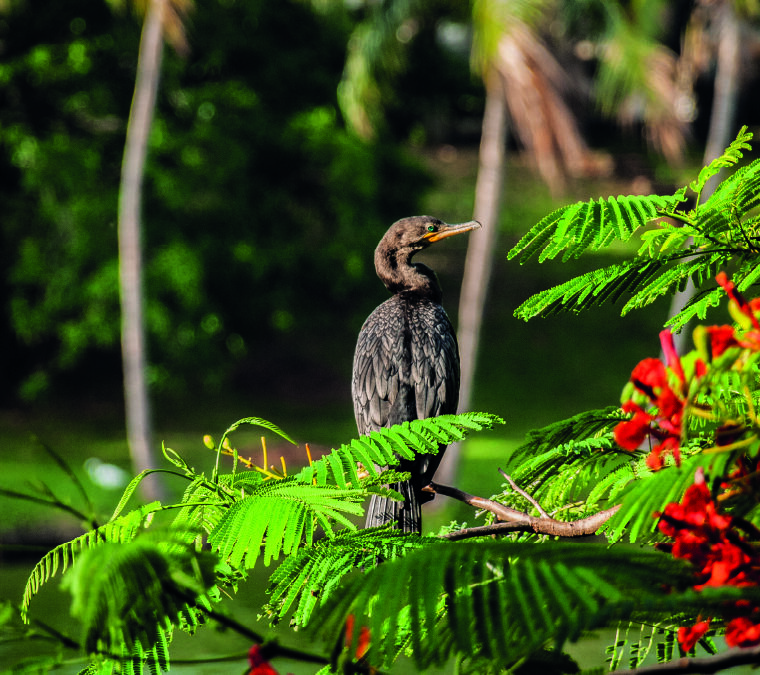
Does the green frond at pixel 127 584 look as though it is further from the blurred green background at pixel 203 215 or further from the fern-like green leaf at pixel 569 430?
the blurred green background at pixel 203 215

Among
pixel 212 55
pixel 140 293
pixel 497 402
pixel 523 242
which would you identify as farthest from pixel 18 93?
pixel 523 242

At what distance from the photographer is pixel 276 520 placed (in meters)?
1.23

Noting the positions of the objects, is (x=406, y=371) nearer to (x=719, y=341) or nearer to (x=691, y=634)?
(x=691, y=634)

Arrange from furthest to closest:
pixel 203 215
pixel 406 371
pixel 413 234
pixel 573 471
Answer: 1. pixel 203 215
2. pixel 413 234
3. pixel 406 371
4. pixel 573 471

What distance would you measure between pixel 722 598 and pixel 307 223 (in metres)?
17.1

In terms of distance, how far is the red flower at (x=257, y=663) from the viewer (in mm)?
818

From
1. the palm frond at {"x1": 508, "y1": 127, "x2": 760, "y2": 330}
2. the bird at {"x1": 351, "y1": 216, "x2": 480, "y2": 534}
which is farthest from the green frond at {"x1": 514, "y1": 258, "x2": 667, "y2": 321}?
the bird at {"x1": 351, "y1": 216, "x2": 480, "y2": 534}

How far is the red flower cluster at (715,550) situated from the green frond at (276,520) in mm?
449

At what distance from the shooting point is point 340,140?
15.2m

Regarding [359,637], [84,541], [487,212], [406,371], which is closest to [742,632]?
[359,637]

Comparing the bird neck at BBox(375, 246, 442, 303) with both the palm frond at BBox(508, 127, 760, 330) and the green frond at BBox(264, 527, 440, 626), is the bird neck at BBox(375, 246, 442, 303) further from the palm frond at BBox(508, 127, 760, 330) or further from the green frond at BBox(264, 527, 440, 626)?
the green frond at BBox(264, 527, 440, 626)

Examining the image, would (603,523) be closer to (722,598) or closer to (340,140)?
(722,598)

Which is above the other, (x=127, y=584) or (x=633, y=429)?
(x=633, y=429)

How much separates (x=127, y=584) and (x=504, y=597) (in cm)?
33
